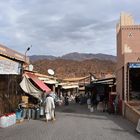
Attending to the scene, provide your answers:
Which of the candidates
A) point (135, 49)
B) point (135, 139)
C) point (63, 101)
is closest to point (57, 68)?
point (63, 101)

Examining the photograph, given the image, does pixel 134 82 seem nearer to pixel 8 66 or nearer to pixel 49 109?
pixel 49 109

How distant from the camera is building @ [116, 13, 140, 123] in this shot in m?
28.9

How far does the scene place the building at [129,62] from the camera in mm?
28859

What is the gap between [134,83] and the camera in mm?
31078

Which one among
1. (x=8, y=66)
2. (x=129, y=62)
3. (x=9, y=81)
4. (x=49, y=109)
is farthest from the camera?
(x=129, y=62)

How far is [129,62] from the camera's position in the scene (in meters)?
28.8

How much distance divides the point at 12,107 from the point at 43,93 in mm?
2740

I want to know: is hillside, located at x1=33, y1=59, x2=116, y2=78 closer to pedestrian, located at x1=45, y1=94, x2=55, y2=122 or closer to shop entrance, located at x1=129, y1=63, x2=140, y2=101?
shop entrance, located at x1=129, y1=63, x2=140, y2=101

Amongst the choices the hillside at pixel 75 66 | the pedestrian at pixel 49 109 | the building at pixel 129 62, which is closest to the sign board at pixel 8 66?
the pedestrian at pixel 49 109

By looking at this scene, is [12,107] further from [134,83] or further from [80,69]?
[80,69]

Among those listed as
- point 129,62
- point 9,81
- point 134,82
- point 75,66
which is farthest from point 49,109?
point 75,66

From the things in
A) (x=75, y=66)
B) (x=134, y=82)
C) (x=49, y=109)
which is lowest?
(x=49, y=109)

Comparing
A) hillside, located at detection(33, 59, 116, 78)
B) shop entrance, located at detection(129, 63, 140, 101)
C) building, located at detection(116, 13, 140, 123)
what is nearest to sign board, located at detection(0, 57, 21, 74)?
building, located at detection(116, 13, 140, 123)

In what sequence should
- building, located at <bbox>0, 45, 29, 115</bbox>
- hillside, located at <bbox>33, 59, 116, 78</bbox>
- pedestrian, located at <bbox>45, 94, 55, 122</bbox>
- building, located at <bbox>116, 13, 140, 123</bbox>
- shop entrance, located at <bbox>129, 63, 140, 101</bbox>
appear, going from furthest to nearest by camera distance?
hillside, located at <bbox>33, 59, 116, 78</bbox> → shop entrance, located at <bbox>129, 63, 140, 101</bbox> → building, located at <bbox>116, 13, 140, 123</bbox> → pedestrian, located at <bbox>45, 94, 55, 122</bbox> → building, located at <bbox>0, 45, 29, 115</bbox>
